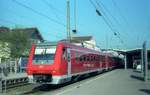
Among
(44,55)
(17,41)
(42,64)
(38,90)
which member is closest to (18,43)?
(17,41)

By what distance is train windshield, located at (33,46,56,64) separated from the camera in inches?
894

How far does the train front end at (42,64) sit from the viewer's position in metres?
22.1

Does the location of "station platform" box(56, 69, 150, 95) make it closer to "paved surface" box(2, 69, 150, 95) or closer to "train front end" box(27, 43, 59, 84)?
"paved surface" box(2, 69, 150, 95)

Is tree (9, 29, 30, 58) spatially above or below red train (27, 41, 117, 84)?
above

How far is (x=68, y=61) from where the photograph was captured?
2442 centimetres

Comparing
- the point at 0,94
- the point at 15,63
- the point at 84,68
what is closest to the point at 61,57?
the point at 0,94

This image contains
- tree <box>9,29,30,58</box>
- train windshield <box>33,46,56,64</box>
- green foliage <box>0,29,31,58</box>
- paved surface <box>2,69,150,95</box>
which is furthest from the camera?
tree <box>9,29,30,58</box>

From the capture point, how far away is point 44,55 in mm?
23000

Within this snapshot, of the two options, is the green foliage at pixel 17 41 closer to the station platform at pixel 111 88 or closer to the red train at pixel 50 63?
the station platform at pixel 111 88

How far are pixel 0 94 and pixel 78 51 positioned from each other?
9749 mm

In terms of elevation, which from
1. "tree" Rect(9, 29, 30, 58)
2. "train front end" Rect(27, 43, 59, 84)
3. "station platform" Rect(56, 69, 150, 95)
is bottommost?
"station platform" Rect(56, 69, 150, 95)

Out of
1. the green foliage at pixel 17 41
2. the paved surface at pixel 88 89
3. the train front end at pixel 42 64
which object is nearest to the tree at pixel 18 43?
the green foliage at pixel 17 41

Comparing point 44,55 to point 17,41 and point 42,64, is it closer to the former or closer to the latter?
point 42,64

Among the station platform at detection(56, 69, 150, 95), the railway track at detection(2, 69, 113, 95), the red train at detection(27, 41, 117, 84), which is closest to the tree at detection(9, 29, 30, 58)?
the railway track at detection(2, 69, 113, 95)
